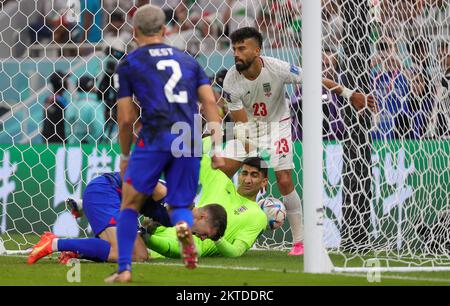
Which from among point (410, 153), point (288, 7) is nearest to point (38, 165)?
point (288, 7)

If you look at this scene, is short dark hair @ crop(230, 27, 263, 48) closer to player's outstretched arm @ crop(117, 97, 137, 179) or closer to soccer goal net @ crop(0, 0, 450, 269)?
soccer goal net @ crop(0, 0, 450, 269)

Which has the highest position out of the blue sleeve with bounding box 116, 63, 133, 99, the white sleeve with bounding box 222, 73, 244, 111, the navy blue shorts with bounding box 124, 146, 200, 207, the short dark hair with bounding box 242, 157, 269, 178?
the white sleeve with bounding box 222, 73, 244, 111

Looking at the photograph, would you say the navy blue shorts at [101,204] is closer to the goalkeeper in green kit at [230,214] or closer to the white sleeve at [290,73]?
the goalkeeper in green kit at [230,214]

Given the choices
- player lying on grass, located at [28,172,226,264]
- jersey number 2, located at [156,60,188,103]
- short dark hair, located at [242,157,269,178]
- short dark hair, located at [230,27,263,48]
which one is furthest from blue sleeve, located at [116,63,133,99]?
short dark hair, located at [230,27,263,48]

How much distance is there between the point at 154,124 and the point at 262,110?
348 centimetres

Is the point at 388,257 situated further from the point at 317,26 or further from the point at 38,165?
the point at 38,165

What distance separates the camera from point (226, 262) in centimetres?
875

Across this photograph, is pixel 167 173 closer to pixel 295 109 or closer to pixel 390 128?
pixel 390 128

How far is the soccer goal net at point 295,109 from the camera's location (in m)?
9.12

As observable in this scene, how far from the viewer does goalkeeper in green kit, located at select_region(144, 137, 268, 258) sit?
29.5ft

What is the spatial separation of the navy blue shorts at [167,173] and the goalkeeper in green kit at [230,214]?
1.94 m

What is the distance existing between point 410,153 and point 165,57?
317 cm

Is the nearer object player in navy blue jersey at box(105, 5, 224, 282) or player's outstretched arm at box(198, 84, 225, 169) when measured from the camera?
player in navy blue jersey at box(105, 5, 224, 282)

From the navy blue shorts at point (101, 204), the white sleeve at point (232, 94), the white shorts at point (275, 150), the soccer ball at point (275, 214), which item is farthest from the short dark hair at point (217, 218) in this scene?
the white sleeve at point (232, 94)
